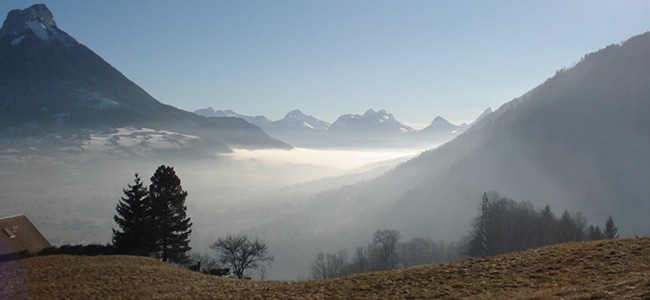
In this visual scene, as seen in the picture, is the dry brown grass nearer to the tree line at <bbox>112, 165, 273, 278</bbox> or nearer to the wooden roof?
the wooden roof

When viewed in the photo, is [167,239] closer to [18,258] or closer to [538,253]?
[18,258]

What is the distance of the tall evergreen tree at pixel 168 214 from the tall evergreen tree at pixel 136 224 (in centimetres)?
90

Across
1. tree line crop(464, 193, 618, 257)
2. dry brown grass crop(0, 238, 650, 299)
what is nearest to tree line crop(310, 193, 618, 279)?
tree line crop(464, 193, 618, 257)

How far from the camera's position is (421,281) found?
2208 cm

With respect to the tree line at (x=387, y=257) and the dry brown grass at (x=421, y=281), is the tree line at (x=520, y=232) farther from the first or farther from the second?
the dry brown grass at (x=421, y=281)

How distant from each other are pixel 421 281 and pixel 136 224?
36595 millimetres

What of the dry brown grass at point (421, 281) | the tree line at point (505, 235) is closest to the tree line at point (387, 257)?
the tree line at point (505, 235)

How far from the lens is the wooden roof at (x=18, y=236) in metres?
37.3

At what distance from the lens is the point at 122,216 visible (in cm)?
4819

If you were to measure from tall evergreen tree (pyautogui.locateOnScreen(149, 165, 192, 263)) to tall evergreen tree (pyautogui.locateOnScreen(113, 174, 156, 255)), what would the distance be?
0.90 m

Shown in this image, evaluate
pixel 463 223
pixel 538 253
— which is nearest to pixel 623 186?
pixel 463 223

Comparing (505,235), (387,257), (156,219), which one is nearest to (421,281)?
(156,219)

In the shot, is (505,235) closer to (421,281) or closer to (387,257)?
(387,257)

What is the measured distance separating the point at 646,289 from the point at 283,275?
579 feet
